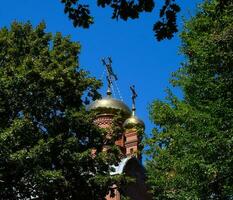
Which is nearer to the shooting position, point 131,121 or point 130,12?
point 130,12

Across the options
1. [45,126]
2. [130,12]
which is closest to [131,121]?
[45,126]

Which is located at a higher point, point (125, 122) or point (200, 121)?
point (125, 122)

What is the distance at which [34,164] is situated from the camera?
45.8 ft

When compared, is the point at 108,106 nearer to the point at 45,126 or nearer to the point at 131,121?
the point at 131,121

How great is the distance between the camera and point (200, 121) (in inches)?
559

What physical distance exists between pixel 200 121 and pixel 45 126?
5189 millimetres

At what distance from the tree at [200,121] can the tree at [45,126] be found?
196 centimetres

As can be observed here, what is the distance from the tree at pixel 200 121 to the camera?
1340cm

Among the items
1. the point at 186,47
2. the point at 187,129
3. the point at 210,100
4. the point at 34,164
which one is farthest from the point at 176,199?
the point at 186,47

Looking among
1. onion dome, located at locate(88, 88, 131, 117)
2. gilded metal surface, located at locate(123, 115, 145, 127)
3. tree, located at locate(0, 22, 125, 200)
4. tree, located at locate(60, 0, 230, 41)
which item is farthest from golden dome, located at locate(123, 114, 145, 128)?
tree, located at locate(60, 0, 230, 41)

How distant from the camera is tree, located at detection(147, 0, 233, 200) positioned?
527 inches

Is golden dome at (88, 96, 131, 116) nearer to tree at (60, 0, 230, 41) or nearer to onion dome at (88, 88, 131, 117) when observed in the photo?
onion dome at (88, 88, 131, 117)

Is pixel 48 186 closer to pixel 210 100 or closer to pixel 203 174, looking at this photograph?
pixel 203 174

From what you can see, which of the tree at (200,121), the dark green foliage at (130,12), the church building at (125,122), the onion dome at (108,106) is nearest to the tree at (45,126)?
the tree at (200,121)
